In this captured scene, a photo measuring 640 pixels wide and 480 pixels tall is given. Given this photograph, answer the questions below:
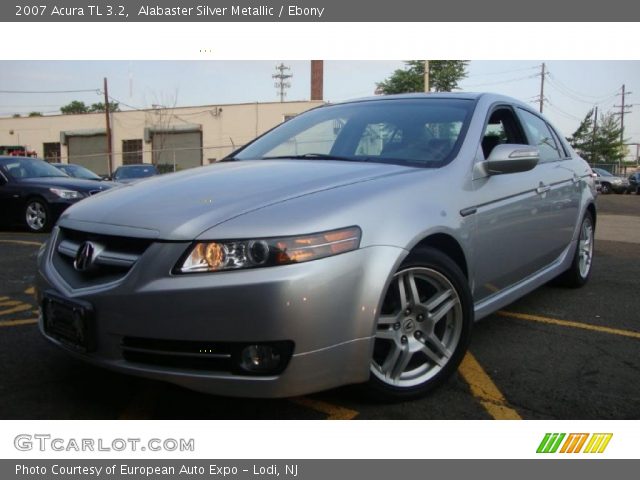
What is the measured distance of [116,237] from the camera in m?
2.26

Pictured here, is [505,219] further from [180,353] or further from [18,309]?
[18,309]

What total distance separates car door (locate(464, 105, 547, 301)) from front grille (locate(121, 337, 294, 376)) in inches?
55.2

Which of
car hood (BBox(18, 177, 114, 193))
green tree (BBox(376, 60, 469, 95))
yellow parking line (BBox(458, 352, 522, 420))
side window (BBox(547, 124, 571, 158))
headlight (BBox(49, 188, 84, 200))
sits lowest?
yellow parking line (BBox(458, 352, 522, 420))

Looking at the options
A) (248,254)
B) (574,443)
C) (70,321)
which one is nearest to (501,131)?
(574,443)

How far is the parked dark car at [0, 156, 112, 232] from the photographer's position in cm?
880

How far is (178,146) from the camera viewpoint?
38.6 m

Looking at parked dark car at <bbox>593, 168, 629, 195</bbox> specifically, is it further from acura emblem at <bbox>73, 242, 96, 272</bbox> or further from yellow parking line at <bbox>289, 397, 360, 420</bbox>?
acura emblem at <bbox>73, 242, 96, 272</bbox>

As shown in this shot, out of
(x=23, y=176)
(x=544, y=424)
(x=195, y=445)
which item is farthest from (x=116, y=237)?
(x=23, y=176)

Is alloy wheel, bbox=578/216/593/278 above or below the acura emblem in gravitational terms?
below

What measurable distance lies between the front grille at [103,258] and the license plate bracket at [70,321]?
9 centimetres

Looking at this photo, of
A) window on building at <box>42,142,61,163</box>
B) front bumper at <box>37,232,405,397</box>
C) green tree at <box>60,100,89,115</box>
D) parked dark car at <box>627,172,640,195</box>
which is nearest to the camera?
front bumper at <box>37,232,405,397</box>

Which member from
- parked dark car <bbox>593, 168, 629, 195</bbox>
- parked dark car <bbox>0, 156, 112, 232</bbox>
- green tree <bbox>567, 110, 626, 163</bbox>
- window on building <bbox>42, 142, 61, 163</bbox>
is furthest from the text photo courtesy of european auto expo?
green tree <bbox>567, 110, 626, 163</bbox>

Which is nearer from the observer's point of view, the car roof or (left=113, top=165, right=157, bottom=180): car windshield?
the car roof

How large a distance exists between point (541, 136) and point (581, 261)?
4.13 ft
